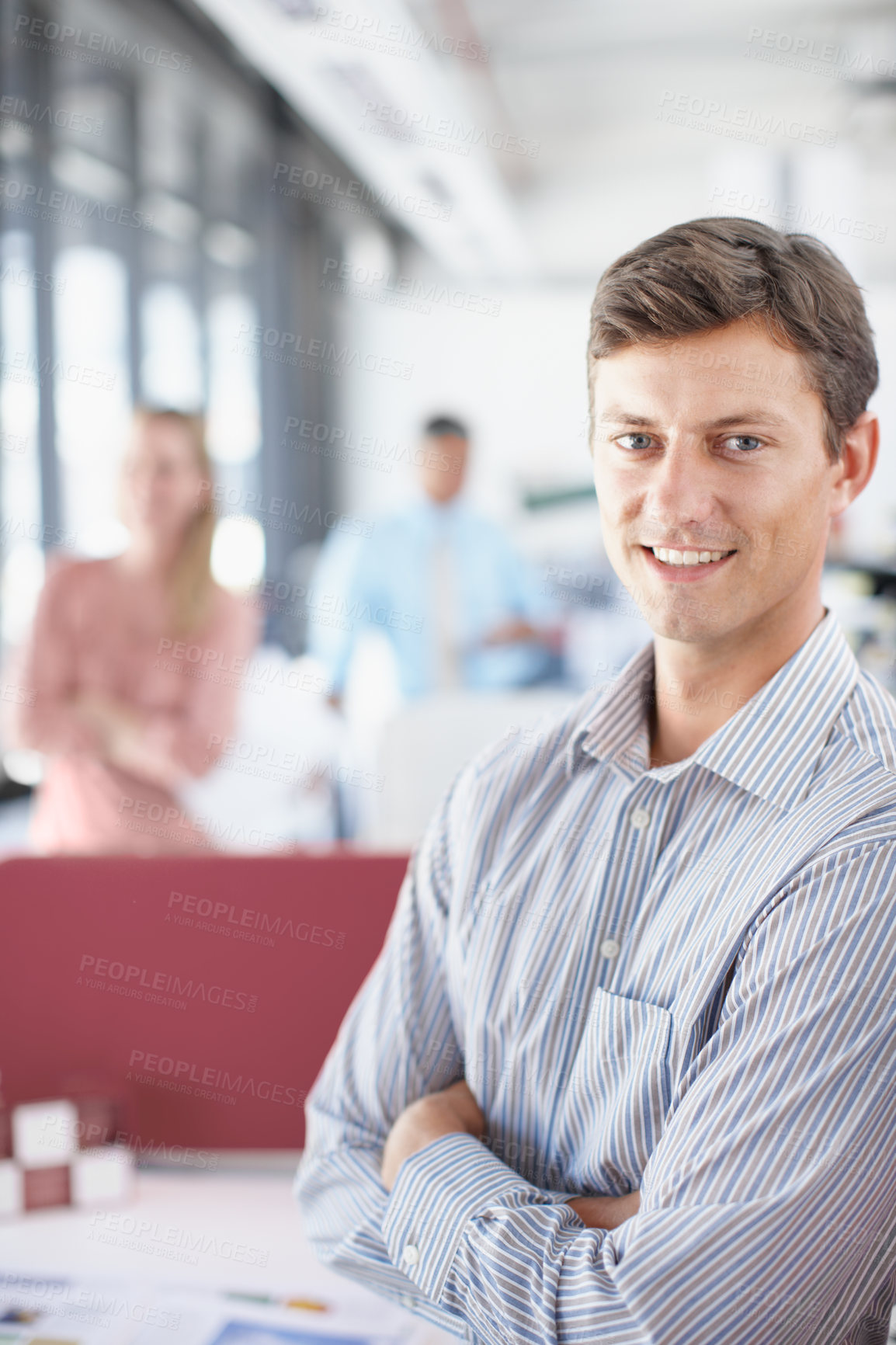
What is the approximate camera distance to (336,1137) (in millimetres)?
1171

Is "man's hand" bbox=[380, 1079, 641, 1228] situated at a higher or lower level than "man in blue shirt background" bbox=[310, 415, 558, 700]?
lower

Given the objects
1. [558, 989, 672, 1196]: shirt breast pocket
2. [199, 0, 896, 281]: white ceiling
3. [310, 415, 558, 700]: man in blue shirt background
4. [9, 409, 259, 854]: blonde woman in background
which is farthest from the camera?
[310, 415, 558, 700]: man in blue shirt background

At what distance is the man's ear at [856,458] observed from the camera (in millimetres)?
1037

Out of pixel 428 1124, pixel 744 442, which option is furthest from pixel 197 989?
pixel 744 442

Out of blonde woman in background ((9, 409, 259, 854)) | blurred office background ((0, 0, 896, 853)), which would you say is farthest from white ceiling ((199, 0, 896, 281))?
blonde woman in background ((9, 409, 259, 854))

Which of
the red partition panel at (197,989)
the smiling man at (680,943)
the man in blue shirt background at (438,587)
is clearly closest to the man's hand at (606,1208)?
the smiling man at (680,943)

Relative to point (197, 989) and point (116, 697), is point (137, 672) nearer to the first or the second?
point (116, 697)

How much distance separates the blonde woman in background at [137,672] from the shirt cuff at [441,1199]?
5.00 feet

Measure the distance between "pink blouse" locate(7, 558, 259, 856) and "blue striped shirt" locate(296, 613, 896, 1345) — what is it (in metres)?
1.35

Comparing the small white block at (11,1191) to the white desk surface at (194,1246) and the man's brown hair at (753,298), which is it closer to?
the white desk surface at (194,1246)

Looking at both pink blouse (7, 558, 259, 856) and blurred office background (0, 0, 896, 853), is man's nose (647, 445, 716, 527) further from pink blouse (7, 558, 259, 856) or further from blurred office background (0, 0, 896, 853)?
pink blouse (7, 558, 259, 856)

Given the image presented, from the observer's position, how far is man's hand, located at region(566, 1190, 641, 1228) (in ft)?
3.12

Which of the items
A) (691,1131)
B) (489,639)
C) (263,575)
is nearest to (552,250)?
(263,575)

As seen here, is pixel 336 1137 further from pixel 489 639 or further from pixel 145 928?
pixel 489 639
